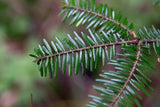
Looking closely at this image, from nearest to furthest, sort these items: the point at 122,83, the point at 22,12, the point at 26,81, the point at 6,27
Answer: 1. the point at 122,83
2. the point at 26,81
3. the point at 6,27
4. the point at 22,12

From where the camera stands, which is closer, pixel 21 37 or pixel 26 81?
pixel 26 81

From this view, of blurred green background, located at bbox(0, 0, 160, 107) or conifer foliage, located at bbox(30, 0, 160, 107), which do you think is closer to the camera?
conifer foliage, located at bbox(30, 0, 160, 107)

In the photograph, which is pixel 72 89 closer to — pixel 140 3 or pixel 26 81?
pixel 26 81

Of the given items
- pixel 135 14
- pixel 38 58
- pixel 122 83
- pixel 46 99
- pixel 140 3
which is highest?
pixel 140 3

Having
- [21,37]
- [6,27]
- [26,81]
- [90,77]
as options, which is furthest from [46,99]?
[6,27]

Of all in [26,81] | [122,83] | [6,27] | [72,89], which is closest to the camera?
[122,83]

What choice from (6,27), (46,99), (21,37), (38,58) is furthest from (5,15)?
(38,58)

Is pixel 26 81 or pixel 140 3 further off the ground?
pixel 140 3

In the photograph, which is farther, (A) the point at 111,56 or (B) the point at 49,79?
(B) the point at 49,79

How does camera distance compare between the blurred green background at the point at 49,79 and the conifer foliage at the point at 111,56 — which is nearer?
the conifer foliage at the point at 111,56

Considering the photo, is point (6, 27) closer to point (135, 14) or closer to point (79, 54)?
point (135, 14)
